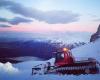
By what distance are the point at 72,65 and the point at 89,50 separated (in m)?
0.36

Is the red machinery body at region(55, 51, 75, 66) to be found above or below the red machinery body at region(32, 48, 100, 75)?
above

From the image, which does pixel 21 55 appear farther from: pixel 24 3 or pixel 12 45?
pixel 24 3

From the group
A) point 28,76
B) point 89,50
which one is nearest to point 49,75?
point 28,76

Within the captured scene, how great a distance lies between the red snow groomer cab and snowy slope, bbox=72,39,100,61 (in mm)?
71

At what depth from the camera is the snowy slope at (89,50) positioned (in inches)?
138

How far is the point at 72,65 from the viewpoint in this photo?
3.70 m

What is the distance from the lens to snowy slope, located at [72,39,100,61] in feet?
11.5

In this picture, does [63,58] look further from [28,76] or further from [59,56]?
[28,76]

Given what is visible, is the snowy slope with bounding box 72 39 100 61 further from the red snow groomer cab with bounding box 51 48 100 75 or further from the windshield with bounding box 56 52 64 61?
the windshield with bounding box 56 52 64 61

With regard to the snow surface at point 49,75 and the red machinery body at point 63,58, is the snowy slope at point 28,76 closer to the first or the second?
the snow surface at point 49,75

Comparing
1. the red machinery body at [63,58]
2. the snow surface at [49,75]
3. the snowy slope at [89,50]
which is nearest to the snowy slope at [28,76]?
the snow surface at [49,75]

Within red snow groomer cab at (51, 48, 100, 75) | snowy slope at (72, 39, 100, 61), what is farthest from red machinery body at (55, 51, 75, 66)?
snowy slope at (72, 39, 100, 61)

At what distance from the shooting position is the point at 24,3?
390 cm

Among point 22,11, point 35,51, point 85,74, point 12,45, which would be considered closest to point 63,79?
point 85,74
